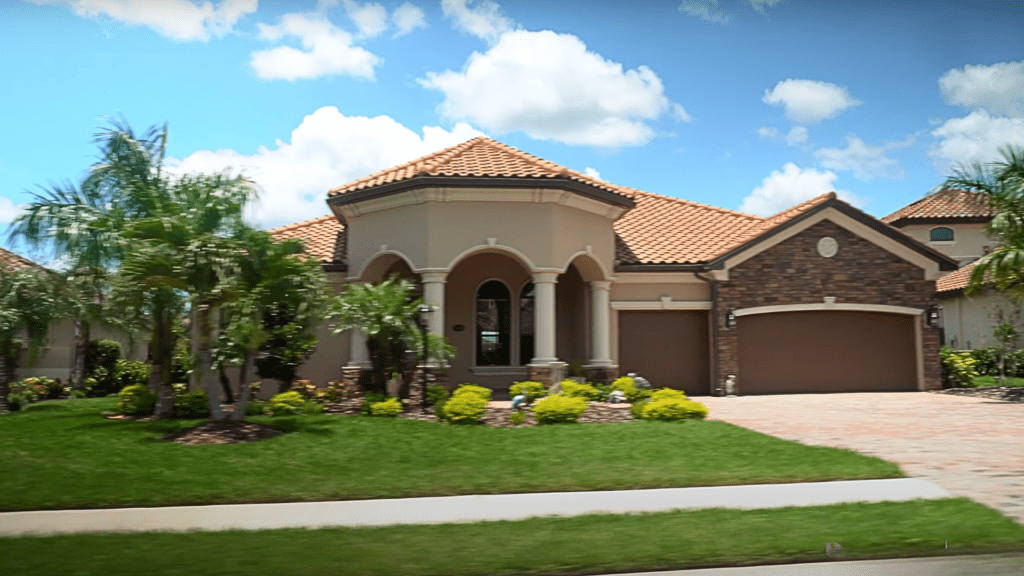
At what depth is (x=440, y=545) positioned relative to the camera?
6.48 meters

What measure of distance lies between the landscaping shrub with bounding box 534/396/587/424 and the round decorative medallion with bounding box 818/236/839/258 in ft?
35.8

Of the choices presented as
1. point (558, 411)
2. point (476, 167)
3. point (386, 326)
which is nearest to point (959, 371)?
point (558, 411)

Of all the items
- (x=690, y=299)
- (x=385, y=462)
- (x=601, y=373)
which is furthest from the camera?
(x=690, y=299)

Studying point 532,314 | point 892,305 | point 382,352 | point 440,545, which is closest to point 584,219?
point 532,314

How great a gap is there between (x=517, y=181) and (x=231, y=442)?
9.08m

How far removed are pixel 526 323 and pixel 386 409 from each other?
23.8ft

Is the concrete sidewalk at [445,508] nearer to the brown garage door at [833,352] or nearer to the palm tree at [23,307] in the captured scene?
the palm tree at [23,307]

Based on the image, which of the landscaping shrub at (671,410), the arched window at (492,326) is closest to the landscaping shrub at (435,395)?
the landscaping shrub at (671,410)

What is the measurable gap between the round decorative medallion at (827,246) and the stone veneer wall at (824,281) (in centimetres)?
11

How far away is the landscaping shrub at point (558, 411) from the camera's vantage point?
1406 cm

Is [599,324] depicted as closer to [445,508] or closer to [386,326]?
[386,326]

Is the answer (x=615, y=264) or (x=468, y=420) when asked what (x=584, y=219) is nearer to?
(x=615, y=264)

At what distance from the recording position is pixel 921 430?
1311 centimetres

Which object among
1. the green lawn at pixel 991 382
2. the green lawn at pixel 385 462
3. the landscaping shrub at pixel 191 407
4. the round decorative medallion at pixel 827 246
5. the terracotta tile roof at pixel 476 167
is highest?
Result: the terracotta tile roof at pixel 476 167
